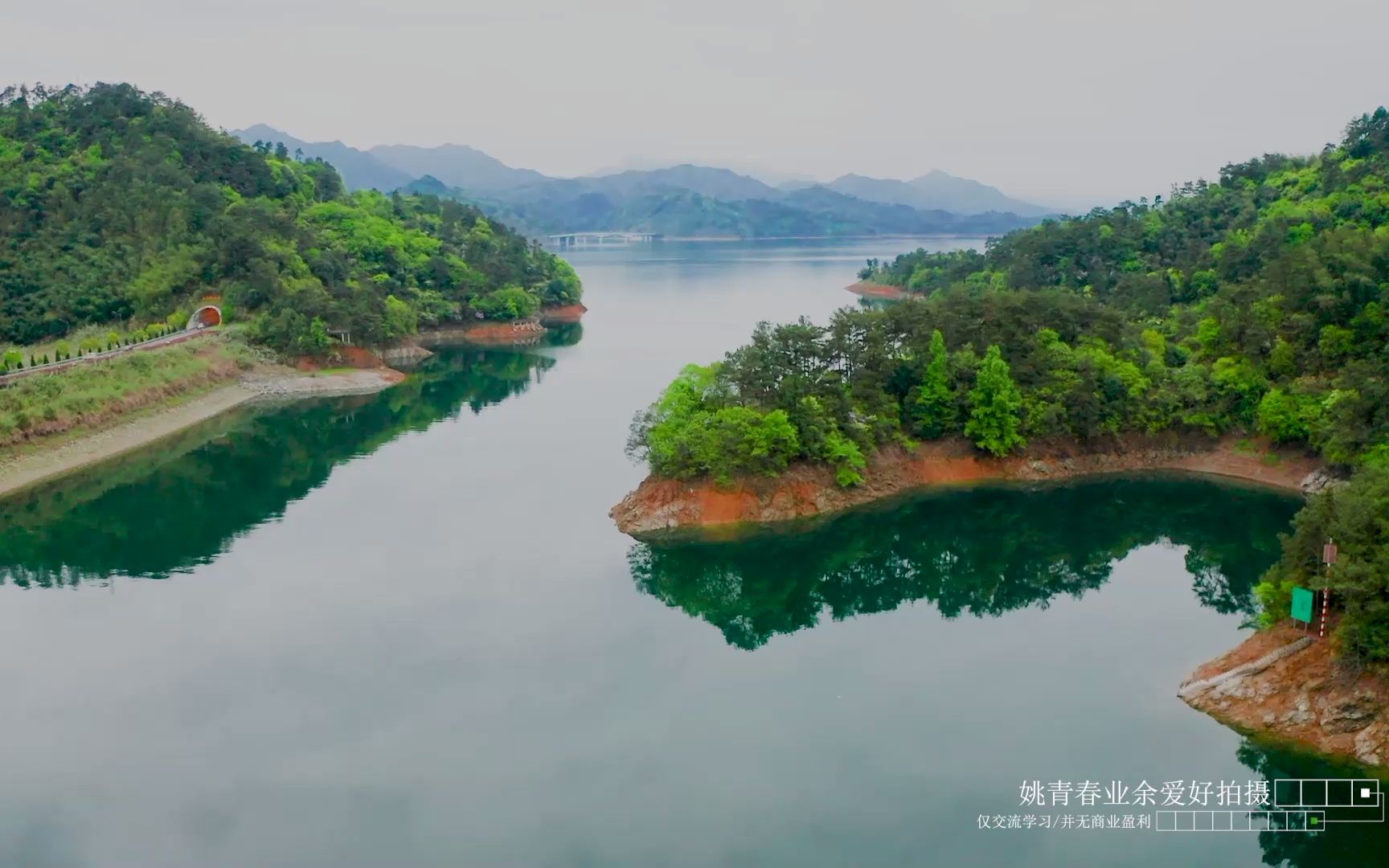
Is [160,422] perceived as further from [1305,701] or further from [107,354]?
[1305,701]

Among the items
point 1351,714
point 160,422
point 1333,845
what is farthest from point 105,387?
point 1333,845

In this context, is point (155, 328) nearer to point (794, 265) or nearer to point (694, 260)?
point (794, 265)

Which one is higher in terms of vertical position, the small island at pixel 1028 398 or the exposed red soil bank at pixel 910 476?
the small island at pixel 1028 398

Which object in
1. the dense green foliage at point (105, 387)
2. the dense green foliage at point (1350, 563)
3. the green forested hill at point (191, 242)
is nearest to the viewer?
the dense green foliage at point (1350, 563)

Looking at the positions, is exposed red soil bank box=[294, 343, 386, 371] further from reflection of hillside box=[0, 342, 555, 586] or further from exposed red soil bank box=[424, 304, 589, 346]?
exposed red soil bank box=[424, 304, 589, 346]

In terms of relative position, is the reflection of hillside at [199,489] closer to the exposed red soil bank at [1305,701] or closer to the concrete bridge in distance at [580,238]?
the exposed red soil bank at [1305,701]

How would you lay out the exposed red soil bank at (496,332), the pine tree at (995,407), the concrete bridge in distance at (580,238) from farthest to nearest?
1. the concrete bridge in distance at (580,238)
2. the exposed red soil bank at (496,332)
3. the pine tree at (995,407)

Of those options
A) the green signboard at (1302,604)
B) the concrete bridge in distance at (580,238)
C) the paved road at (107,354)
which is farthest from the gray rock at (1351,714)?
the concrete bridge in distance at (580,238)

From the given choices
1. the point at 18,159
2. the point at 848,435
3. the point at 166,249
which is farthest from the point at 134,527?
the point at 18,159
